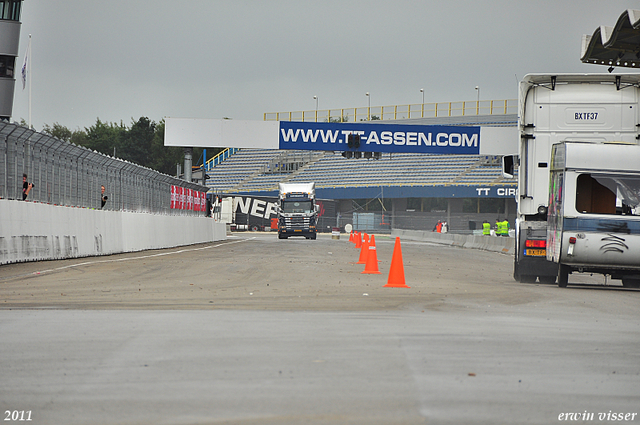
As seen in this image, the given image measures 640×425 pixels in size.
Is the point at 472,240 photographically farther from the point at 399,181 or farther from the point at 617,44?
the point at 399,181

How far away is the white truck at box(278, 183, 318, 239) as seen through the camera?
174 feet

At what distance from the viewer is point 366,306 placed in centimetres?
1076

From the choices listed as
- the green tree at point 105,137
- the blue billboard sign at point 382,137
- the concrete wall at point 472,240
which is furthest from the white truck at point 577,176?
the green tree at point 105,137

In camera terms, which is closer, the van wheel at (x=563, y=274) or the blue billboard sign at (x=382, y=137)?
the van wheel at (x=563, y=274)

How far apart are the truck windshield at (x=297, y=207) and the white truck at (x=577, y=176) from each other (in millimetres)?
36088

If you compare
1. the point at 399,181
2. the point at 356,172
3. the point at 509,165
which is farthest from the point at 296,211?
the point at 509,165

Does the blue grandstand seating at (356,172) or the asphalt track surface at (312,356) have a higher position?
the blue grandstand seating at (356,172)

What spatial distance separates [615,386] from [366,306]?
5.16 m

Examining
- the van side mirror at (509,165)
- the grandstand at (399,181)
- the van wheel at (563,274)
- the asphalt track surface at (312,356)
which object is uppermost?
the grandstand at (399,181)

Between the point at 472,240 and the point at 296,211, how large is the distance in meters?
13.8

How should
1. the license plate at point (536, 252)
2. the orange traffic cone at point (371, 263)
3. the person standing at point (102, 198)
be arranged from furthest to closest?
the person standing at point (102, 198) → the orange traffic cone at point (371, 263) → the license plate at point (536, 252)

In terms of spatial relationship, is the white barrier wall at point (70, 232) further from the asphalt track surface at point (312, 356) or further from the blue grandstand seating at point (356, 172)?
the blue grandstand seating at point (356, 172)

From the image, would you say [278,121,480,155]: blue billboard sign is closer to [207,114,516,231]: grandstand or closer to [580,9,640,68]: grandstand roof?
[207,114,516,231]: grandstand

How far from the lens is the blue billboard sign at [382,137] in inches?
1767
